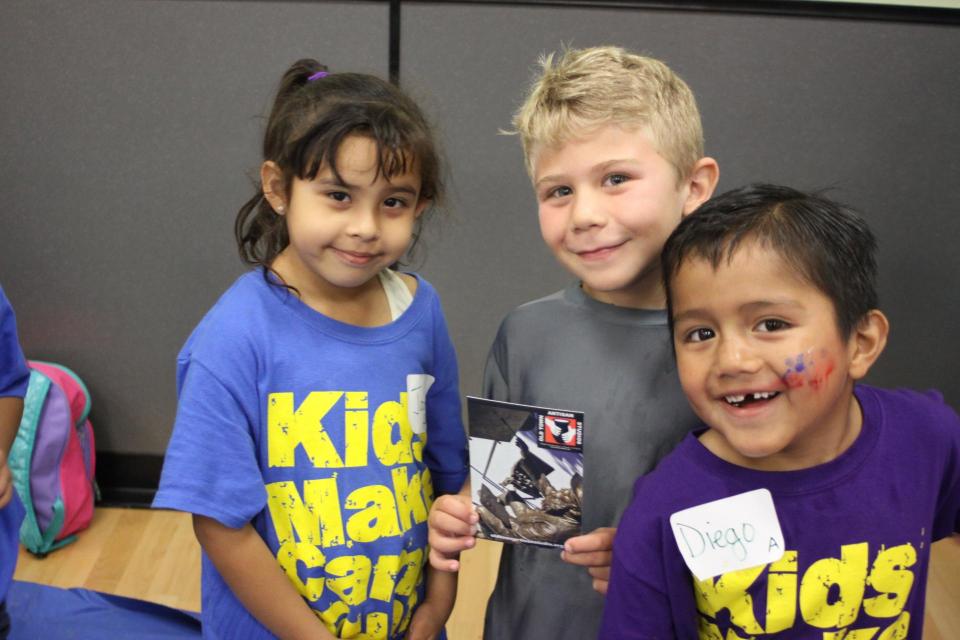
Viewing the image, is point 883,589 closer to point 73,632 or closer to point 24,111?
point 73,632

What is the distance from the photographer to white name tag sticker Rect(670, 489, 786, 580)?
3.10 ft

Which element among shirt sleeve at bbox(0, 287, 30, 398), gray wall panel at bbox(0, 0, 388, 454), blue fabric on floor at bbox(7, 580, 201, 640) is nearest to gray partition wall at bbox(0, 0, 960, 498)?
gray wall panel at bbox(0, 0, 388, 454)

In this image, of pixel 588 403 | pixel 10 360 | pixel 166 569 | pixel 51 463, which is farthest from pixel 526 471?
pixel 51 463

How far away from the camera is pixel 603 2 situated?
90.0 inches

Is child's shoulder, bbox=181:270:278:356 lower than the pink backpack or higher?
higher

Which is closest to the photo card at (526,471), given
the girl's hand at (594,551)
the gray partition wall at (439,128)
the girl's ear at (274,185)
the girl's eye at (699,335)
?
the girl's hand at (594,551)

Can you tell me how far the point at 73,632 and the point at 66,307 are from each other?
89 centimetres

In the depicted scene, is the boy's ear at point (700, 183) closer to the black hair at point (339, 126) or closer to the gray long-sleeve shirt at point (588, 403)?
the gray long-sleeve shirt at point (588, 403)

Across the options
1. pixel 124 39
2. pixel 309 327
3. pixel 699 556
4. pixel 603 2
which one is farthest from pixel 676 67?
pixel 699 556

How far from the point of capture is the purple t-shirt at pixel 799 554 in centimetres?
96

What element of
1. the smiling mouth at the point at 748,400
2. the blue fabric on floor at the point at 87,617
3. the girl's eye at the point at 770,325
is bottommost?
the blue fabric on floor at the point at 87,617

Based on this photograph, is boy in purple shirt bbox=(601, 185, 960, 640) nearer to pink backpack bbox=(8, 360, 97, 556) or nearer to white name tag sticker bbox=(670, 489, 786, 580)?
A: white name tag sticker bbox=(670, 489, 786, 580)

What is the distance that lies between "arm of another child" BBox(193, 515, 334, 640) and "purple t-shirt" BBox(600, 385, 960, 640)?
378 mm

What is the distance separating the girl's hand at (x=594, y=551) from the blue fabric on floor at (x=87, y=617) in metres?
1.20
